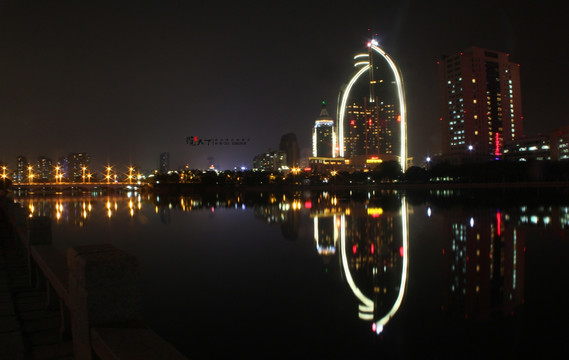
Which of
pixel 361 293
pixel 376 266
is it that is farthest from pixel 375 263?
pixel 361 293

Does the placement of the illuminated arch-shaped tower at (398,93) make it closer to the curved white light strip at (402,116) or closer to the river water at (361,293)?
the curved white light strip at (402,116)

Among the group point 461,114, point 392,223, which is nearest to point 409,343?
point 392,223

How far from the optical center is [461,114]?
5881 inches

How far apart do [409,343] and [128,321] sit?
178 inches

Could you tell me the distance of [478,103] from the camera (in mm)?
149000

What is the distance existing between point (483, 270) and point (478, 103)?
155 m

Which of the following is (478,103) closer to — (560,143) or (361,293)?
(560,143)

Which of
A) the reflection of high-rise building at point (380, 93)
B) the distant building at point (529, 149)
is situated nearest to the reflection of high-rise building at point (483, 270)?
the distant building at point (529, 149)

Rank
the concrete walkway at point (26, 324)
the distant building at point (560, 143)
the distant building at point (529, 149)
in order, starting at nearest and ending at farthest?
the concrete walkway at point (26, 324)
the distant building at point (560, 143)
the distant building at point (529, 149)

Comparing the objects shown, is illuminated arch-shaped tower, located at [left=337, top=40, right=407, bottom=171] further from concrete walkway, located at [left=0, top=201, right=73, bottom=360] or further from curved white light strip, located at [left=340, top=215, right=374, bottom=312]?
concrete walkway, located at [left=0, top=201, right=73, bottom=360]

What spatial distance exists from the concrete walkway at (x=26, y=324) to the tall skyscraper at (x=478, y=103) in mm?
152642

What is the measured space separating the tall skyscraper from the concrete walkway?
153 m

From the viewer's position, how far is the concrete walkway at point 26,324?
4488 millimetres

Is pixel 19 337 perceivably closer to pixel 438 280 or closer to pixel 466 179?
pixel 438 280
